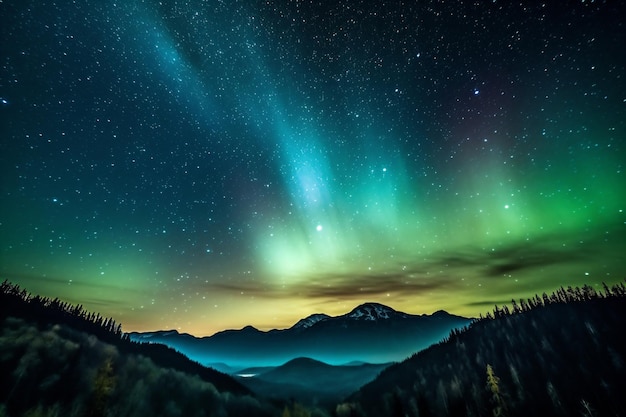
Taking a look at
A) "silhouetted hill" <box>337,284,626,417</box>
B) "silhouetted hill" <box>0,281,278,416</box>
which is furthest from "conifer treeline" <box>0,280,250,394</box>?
"silhouetted hill" <box>337,284,626,417</box>

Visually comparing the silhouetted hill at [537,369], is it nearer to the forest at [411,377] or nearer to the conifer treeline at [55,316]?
the forest at [411,377]

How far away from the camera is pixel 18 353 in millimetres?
122000

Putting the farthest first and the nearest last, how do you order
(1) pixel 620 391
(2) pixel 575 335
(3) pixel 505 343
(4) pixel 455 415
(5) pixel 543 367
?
(3) pixel 505 343 → (2) pixel 575 335 → (5) pixel 543 367 → (1) pixel 620 391 → (4) pixel 455 415

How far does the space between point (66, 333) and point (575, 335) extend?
261627 mm

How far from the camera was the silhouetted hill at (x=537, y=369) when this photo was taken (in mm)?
115750

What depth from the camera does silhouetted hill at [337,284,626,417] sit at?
380ft

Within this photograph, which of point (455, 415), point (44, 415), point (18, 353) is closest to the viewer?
point (455, 415)

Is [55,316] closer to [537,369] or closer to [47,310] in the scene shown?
[47,310]

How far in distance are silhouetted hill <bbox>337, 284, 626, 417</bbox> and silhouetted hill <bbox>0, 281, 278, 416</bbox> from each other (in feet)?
279

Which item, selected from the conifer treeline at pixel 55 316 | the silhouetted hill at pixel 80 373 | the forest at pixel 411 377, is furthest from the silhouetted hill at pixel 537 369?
the conifer treeline at pixel 55 316

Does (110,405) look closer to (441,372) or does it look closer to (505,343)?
(441,372)

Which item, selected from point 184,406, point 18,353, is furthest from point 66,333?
point 184,406

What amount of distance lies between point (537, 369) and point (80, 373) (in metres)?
209

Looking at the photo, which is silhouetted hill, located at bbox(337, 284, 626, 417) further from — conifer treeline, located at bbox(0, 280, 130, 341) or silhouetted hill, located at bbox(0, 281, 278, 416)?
conifer treeline, located at bbox(0, 280, 130, 341)
